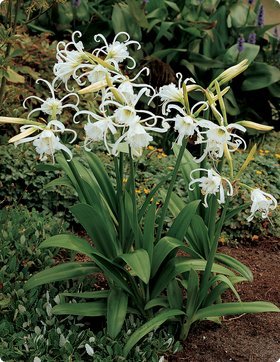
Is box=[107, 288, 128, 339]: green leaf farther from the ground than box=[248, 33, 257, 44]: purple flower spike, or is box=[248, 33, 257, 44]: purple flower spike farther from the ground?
box=[107, 288, 128, 339]: green leaf

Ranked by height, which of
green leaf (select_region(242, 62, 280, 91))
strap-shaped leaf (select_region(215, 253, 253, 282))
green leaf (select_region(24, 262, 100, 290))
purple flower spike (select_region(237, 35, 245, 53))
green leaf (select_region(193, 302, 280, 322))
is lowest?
green leaf (select_region(242, 62, 280, 91))

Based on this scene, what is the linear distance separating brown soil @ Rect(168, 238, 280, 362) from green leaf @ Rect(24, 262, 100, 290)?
0.55 meters

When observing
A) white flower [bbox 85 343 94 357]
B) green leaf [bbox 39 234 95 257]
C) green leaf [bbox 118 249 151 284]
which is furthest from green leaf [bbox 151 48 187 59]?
white flower [bbox 85 343 94 357]

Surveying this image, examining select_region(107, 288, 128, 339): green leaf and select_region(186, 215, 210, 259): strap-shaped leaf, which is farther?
select_region(186, 215, 210, 259): strap-shaped leaf

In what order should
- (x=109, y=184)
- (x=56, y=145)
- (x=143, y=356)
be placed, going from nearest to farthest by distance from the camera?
(x=56, y=145), (x=143, y=356), (x=109, y=184)

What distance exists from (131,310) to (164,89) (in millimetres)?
1038

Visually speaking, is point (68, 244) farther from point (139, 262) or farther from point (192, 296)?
point (192, 296)

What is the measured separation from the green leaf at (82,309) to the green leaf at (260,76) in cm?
390

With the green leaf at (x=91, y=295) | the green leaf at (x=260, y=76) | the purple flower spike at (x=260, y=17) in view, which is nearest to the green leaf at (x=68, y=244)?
the green leaf at (x=91, y=295)

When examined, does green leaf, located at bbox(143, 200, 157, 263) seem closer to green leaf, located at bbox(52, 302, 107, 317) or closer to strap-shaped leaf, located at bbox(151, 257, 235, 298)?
strap-shaped leaf, located at bbox(151, 257, 235, 298)

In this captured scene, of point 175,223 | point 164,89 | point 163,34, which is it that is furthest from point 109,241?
point 163,34

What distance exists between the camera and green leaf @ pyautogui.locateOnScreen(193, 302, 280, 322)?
296 cm

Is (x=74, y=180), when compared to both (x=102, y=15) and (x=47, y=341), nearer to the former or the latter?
(x=47, y=341)

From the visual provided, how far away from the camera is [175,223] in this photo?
9.96 ft
